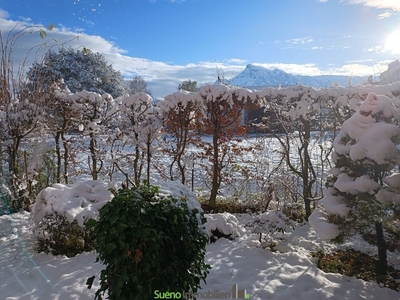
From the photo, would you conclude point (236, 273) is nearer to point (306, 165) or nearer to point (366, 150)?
point (366, 150)

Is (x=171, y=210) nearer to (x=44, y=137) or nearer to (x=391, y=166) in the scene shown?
(x=391, y=166)

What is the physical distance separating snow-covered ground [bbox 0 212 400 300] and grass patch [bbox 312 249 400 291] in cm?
13

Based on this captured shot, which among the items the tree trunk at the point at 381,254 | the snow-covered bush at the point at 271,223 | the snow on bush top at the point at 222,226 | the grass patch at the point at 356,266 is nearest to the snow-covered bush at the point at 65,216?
the snow on bush top at the point at 222,226

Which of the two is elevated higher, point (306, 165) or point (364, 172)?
point (364, 172)

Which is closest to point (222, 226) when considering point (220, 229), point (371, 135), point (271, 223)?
point (220, 229)

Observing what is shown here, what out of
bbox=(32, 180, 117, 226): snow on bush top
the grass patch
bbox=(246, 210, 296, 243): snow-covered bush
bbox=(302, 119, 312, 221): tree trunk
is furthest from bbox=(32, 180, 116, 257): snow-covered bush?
bbox=(302, 119, 312, 221): tree trunk

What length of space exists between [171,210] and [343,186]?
1.97 metres

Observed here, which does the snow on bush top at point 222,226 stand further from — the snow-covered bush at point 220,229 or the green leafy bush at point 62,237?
the green leafy bush at point 62,237

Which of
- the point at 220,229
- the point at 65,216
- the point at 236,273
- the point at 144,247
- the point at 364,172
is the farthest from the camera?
the point at 220,229

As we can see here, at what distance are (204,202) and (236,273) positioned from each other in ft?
11.0

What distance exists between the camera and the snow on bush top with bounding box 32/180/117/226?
3.63m

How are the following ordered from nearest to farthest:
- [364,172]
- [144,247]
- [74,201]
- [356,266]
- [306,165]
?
[144,247] < [364,172] < [356,266] < [74,201] < [306,165]

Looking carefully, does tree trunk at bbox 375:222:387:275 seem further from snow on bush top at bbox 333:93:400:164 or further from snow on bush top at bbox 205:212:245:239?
snow on bush top at bbox 205:212:245:239

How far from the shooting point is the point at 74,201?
3854 mm
